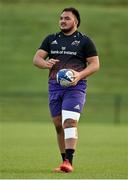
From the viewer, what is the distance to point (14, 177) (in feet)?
35.9

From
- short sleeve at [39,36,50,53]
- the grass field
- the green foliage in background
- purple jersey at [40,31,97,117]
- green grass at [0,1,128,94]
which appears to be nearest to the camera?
purple jersey at [40,31,97,117]

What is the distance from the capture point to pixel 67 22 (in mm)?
12359

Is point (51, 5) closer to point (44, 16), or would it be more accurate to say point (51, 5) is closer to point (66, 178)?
point (44, 16)

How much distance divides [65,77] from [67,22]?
947 millimetres

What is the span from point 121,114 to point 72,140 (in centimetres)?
2441

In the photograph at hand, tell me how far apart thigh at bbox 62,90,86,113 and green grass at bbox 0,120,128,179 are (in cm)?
97

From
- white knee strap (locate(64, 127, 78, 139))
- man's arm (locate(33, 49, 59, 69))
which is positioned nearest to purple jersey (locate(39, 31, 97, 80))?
man's arm (locate(33, 49, 59, 69))

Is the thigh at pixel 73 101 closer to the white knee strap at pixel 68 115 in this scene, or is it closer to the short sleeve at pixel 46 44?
the white knee strap at pixel 68 115

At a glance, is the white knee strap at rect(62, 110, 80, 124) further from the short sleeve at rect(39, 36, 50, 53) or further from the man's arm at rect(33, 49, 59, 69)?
the short sleeve at rect(39, 36, 50, 53)

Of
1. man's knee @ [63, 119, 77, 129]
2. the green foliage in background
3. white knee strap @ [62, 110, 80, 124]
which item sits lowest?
the green foliage in background

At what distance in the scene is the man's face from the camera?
40.5 feet

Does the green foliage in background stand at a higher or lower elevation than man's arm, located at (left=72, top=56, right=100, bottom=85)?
lower

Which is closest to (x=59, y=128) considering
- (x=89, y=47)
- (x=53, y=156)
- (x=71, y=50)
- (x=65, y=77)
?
(x=65, y=77)

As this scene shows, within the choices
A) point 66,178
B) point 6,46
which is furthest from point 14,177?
point 6,46
